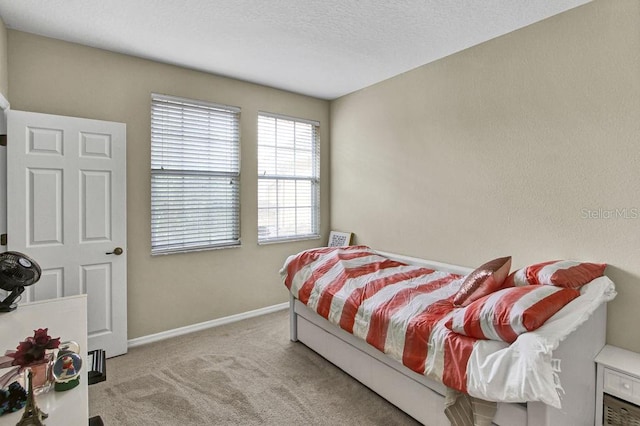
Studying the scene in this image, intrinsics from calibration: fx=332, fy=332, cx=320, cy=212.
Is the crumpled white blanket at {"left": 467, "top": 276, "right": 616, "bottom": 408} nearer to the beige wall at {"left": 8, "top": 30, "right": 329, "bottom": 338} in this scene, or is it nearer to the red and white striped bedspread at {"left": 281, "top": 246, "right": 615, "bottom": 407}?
the red and white striped bedspread at {"left": 281, "top": 246, "right": 615, "bottom": 407}

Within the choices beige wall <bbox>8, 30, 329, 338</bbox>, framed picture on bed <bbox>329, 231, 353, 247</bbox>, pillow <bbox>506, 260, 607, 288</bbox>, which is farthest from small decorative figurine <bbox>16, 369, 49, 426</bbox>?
framed picture on bed <bbox>329, 231, 353, 247</bbox>

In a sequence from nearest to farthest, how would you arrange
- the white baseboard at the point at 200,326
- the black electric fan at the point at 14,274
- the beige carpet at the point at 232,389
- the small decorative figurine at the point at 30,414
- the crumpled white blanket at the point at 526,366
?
the small decorative figurine at the point at 30,414 → the crumpled white blanket at the point at 526,366 → the black electric fan at the point at 14,274 → the beige carpet at the point at 232,389 → the white baseboard at the point at 200,326

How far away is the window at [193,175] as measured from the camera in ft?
10.6

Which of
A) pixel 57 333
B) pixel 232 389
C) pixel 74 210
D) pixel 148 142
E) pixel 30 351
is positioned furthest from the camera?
pixel 148 142

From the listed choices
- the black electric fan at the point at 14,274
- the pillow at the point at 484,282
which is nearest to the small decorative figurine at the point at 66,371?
the black electric fan at the point at 14,274

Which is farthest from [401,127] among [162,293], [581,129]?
[162,293]

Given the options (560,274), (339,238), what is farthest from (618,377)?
(339,238)

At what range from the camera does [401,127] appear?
352 cm

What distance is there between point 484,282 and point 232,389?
1.86 meters

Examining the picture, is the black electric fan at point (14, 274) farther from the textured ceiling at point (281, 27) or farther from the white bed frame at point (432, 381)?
the white bed frame at point (432, 381)

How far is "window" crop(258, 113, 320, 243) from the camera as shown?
3.96 metres

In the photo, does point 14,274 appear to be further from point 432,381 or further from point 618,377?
point 618,377

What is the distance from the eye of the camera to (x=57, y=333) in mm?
1626

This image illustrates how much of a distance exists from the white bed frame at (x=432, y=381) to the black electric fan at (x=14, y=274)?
1.92 metres
